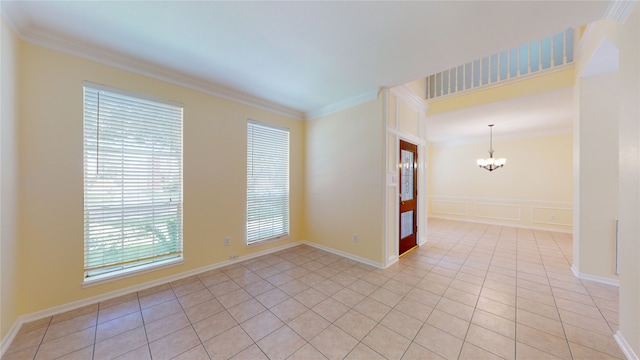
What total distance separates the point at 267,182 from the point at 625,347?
4177mm

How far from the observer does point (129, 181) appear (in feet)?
8.25

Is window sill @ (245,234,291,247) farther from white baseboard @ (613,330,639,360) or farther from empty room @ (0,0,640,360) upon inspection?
white baseboard @ (613,330,639,360)

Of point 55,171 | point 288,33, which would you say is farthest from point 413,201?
point 55,171

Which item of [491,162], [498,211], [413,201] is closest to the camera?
[413,201]

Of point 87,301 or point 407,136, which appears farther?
point 407,136

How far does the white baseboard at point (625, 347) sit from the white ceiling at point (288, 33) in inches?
104

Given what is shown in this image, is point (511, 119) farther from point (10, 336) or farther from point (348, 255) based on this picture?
point (10, 336)

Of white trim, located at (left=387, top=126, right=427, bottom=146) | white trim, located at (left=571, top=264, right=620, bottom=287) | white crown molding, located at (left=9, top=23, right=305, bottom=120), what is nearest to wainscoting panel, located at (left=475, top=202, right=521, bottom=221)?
white trim, located at (left=571, top=264, right=620, bottom=287)

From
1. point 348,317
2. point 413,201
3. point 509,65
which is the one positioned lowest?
point 348,317

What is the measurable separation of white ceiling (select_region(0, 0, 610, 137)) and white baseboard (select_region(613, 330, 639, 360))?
2645 millimetres

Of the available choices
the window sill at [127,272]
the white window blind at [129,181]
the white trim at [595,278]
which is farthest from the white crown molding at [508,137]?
the window sill at [127,272]

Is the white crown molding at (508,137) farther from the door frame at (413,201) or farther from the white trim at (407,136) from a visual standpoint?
the door frame at (413,201)

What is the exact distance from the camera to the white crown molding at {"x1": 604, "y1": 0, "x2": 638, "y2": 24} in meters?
1.58

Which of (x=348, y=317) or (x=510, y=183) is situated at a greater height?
(x=510, y=183)
